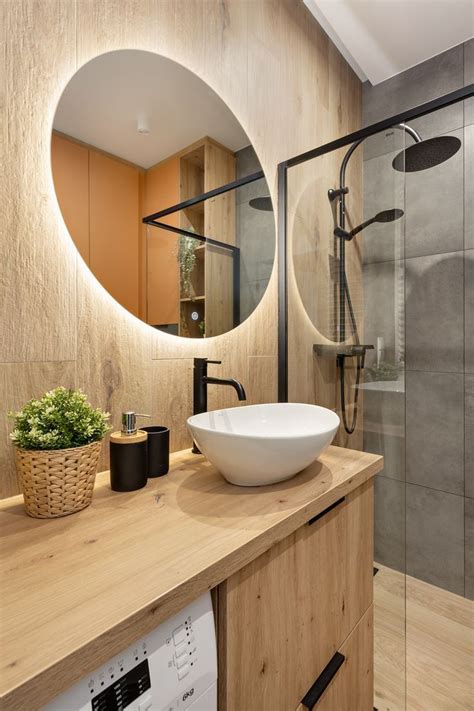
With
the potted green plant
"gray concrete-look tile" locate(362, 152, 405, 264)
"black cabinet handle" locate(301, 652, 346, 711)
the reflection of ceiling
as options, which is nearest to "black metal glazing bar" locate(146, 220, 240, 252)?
the reflection of ceiling

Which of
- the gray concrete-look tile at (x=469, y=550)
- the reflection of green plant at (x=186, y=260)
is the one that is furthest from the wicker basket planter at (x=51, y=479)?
the gray concrete-look tile at (x=469, y=550)

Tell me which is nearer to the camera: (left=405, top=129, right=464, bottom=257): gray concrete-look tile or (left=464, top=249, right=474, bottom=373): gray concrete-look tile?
(left=405, top=129, right=464, bottom=257): gray concrete-look tile

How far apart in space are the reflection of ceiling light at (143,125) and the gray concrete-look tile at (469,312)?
1396 millimetres

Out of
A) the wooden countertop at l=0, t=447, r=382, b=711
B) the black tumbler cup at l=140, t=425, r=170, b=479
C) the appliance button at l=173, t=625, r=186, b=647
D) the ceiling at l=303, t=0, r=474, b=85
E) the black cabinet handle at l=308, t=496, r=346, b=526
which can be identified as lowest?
the appliance button at l=173, t=625, r=186, b=647

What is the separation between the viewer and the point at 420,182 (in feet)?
4.67

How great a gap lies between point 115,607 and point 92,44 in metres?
1.24

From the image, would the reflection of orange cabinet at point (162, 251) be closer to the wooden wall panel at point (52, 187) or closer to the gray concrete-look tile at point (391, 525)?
the wooden wall panel at point (52, 187)

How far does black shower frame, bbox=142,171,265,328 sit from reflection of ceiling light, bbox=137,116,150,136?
21 cm

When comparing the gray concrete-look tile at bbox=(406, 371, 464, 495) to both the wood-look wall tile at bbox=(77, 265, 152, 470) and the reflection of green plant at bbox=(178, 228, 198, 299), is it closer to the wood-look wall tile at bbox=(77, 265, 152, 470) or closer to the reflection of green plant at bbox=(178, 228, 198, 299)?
the reflection of green plant at bbox=(178, 228, 198, 299)

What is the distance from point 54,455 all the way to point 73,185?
0.66 m

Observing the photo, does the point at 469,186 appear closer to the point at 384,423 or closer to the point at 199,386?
the point at 384,423

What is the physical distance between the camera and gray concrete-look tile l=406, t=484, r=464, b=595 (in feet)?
5.69

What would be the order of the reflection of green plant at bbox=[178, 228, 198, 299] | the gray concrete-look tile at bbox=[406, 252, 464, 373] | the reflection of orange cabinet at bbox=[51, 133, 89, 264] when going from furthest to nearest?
1. the gray concrete-look tile at bbox=[406, 252, 464, 373]
2. the reflection of green plant at bbox=[178, 228, 198, 299]
3. the reflection of orange cabinet at bbox=[51, 133, 89, 264]

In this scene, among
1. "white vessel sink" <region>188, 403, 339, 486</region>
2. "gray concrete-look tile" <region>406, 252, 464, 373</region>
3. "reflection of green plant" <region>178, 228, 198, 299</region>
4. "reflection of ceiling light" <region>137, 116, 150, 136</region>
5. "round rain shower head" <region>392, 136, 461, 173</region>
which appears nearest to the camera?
"white vessel sink" <region>188, 403, 339, 486</region>
